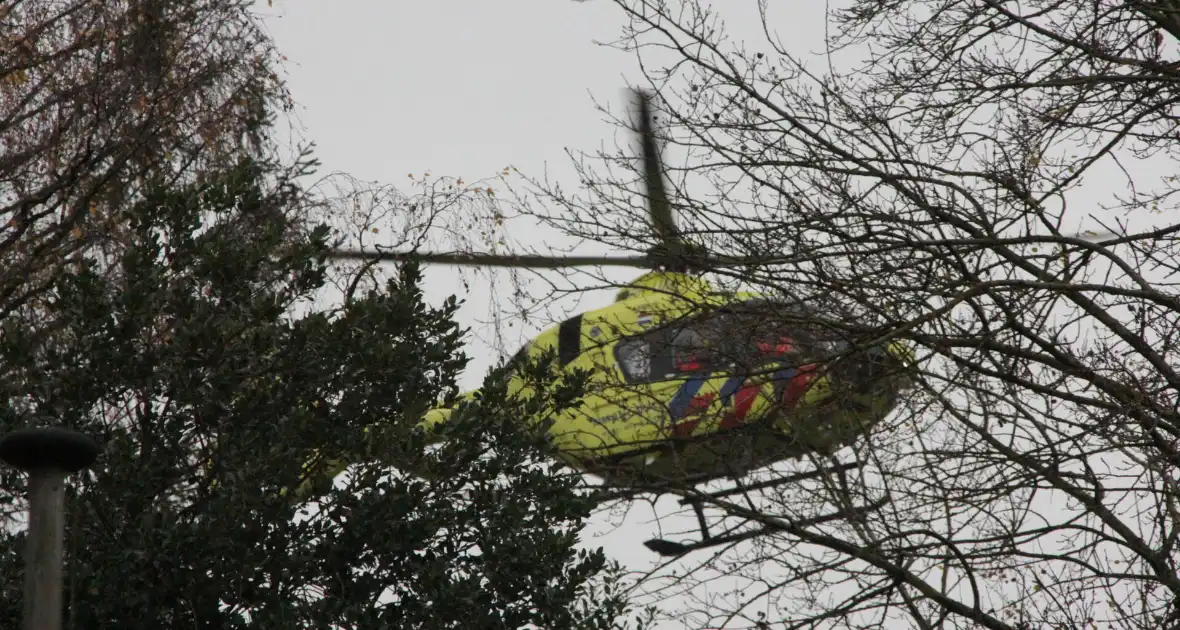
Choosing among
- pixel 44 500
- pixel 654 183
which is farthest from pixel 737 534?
pixel 44 500

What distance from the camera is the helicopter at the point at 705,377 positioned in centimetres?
823

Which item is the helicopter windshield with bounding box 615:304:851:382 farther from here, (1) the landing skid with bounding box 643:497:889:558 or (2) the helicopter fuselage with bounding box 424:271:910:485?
(1) the landing skid with bounding box 643:497:889:558

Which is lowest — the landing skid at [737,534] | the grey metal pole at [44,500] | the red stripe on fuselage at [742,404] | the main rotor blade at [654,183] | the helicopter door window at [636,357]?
the grey metal pole at [44,500]

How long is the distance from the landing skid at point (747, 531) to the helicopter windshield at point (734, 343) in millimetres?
811

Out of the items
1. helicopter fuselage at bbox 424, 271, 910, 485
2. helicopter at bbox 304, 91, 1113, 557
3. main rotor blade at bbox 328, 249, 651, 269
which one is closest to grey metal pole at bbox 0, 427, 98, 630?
helicopter at bbox 304, 91, 1113, 557

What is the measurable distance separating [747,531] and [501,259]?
7.22 feet

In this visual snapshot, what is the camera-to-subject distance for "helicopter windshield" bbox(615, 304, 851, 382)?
325 inches

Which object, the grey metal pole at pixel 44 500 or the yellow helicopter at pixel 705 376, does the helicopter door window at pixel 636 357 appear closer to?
the yellow helicopter at pixel 705 376

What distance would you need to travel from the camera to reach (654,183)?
8.84 m

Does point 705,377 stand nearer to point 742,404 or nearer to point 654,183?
point 742,404

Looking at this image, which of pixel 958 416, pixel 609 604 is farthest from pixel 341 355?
pixel 958 416

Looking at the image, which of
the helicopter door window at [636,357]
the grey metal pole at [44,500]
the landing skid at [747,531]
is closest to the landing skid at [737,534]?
the landing skid at [747,531]

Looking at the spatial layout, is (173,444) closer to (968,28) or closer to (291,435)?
(291,435)

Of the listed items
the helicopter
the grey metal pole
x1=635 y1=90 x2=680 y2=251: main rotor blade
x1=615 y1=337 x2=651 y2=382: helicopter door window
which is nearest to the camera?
the grey metal pole
